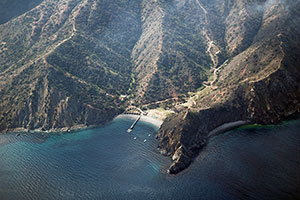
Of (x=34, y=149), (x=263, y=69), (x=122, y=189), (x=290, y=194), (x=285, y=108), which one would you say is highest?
(x=34, y=149)

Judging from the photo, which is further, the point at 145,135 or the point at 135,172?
the point at 145,135

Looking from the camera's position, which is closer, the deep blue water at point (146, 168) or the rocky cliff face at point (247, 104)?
the deep blue water at point (146, 168)

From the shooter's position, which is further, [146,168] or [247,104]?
[247,104]

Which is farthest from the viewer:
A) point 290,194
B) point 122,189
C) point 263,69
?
point 263,69

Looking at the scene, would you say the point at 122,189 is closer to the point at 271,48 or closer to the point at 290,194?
the point at 290,194

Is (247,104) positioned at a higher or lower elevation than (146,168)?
lower

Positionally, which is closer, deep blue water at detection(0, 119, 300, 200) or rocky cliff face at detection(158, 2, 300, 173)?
deep blue water at detection(0, 119, 300, 200)

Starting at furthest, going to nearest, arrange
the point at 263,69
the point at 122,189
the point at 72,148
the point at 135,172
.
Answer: the point at 263,69, the point at 72,148, the point at 135,172, the point at 122,189

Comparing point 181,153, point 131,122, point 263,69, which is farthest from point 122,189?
point 263,69
